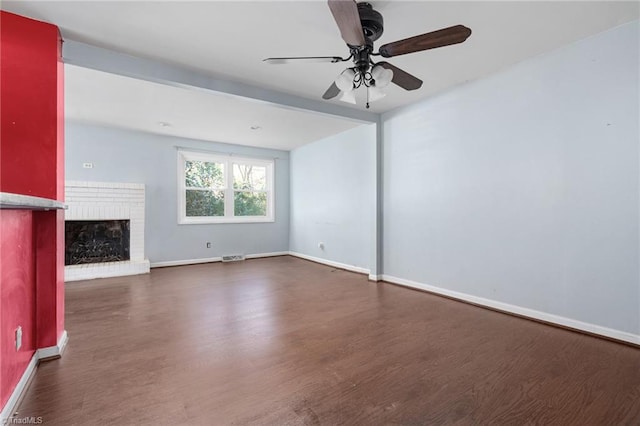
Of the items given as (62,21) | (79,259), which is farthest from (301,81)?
(79,259)

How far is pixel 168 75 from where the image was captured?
294 centimetres

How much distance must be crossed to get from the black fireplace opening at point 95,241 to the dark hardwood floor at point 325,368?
196 cm

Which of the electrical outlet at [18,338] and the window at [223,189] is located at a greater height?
the window at [223,189]

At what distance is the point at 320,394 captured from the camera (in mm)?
1752

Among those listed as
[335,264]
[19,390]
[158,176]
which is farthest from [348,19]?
[158,176]

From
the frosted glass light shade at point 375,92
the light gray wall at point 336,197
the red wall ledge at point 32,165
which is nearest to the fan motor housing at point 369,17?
the frosted glass light shade at point 375,92

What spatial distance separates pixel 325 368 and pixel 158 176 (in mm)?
4949

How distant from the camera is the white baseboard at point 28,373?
1.54m

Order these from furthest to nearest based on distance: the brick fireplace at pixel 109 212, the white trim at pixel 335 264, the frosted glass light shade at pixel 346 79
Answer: the white trim at pixel 335 264 < the brick fireplace at pixel 109 212 < the frosted glass light shade at pixel 346 79

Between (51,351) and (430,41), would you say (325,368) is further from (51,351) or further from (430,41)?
(430,41)

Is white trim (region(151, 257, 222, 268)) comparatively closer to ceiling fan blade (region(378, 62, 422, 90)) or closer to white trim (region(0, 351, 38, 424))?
white trim (region(0, 351, 38, 424))

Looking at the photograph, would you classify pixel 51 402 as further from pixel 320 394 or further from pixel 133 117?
pixel 133 117

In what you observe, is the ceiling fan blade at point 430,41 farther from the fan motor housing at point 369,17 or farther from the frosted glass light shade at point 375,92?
the frosted glass light shade at point 375,92

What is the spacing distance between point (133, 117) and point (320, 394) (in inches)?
184
